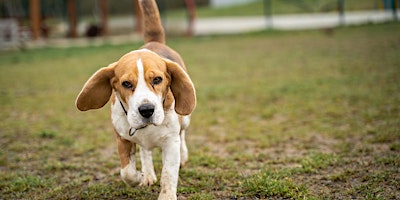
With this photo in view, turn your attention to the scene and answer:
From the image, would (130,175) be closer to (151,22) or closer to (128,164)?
(128,164)

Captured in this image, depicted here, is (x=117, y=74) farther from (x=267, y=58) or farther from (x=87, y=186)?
(x=267, y=58)

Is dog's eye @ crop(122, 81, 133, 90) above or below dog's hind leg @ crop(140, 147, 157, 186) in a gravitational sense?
above

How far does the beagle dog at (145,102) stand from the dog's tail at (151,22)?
1324 millimetres

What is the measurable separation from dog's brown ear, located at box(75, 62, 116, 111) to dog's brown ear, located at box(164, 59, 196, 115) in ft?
1.60

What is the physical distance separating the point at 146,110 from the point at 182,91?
56cm

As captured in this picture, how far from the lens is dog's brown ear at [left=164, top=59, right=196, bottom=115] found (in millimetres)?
3705

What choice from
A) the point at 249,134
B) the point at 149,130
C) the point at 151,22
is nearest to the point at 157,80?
the point at 149,130

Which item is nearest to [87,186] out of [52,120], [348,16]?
[52,120]

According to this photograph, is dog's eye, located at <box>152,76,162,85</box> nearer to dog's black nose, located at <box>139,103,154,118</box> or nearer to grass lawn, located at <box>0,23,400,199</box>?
dog's black nose, located at <box>139,103,154,118</box>

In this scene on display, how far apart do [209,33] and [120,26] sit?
856 cm

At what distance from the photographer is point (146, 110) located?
3.26 metres

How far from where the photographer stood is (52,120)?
24.3 ft

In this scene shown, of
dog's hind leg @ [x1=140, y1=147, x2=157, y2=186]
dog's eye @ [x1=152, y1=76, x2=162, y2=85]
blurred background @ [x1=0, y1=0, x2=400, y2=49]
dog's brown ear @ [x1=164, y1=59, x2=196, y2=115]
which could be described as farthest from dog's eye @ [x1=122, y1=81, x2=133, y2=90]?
blurred background @ [x1=0, y1=0, x2=400, y2=49]

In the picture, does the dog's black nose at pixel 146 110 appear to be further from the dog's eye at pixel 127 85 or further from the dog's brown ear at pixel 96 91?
the dog's brown ear at pixel 96 91
